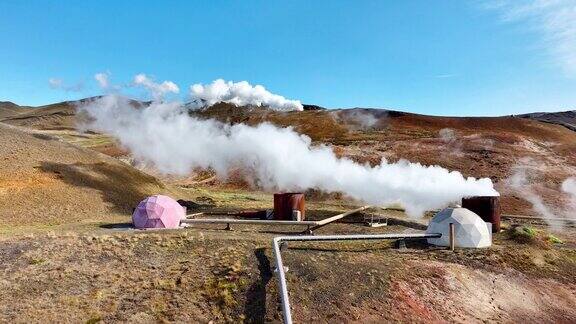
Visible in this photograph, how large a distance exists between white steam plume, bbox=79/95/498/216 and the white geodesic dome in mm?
11453

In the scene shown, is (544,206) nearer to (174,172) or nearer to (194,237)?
(194,237)

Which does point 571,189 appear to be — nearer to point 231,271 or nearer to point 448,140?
point 448,140

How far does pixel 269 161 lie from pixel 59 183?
76.1ft

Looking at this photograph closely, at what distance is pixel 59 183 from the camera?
120ft

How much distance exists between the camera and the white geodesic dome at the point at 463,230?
24.1 meters

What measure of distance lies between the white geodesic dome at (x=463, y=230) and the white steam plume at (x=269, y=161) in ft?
37.6

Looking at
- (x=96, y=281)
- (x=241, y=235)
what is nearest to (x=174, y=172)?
(x=241, y=235)

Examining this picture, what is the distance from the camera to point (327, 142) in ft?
265

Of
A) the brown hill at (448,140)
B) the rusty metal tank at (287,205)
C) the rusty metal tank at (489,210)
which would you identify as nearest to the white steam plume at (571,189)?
the brown hill at (448,140)

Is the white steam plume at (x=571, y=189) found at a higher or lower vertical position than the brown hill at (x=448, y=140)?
lower

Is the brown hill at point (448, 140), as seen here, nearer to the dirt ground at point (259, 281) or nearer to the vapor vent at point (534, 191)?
the vapor vent at point (534, 191)

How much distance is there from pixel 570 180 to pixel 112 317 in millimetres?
54214

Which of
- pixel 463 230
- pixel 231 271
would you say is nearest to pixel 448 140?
pixel 463 230

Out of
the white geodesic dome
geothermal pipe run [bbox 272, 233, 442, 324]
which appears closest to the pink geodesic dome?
geothermal pipe run [bbox 272, 233, 442, 324]
